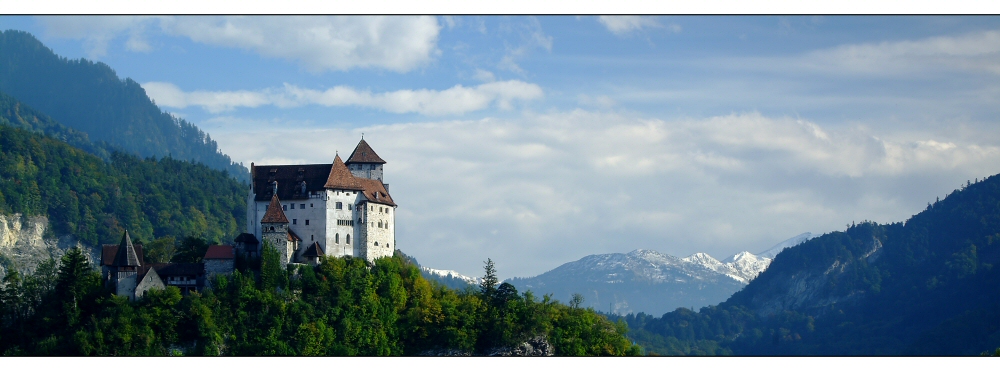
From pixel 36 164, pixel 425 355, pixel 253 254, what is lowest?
pixel 425 355

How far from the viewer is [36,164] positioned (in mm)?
183875

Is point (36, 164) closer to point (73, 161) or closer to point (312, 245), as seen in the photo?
point (73, 161)

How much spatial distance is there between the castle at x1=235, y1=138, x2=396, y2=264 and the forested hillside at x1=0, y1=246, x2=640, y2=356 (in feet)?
A: 4.19

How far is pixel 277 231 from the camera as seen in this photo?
99812 mm

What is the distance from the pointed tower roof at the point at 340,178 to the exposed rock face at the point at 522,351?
524 inches

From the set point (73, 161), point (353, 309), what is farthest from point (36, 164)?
point (353, 309)

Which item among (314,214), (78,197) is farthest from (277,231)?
(78,197)

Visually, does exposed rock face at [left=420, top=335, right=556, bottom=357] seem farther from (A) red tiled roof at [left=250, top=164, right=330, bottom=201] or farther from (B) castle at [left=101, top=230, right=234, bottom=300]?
(B) castle at [left=101, top=230, right=234, bottom=300]

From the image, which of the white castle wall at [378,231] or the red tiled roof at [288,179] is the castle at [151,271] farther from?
the white castle wall at [378,231]

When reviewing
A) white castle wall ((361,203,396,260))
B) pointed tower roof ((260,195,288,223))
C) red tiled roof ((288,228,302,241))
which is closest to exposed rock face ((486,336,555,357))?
white castle wall ((361,203,396,260))

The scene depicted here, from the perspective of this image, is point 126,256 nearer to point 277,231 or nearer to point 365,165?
→ point 277,231

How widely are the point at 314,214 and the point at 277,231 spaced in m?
3.49

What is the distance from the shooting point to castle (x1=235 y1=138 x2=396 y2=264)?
100 meters

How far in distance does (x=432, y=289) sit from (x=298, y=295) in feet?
40.1
